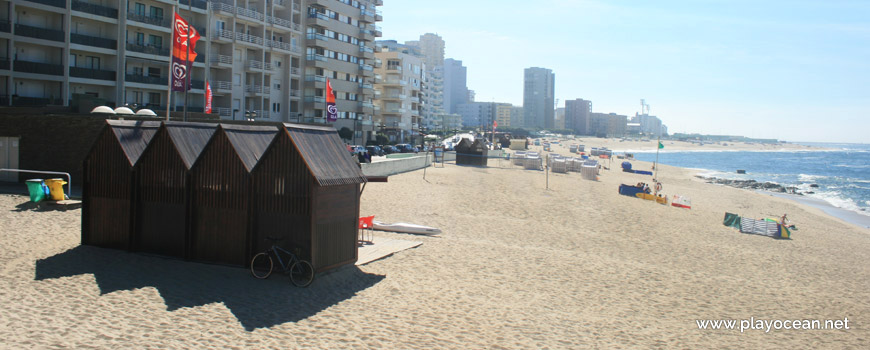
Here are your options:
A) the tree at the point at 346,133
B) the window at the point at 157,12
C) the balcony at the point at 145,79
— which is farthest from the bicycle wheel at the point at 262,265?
the tree at the point at 346,133

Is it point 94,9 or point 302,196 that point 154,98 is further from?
point 302,196

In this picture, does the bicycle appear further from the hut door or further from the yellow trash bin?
the hut door

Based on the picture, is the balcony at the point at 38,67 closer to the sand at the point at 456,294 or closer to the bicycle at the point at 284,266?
the sand at the point at 456,294

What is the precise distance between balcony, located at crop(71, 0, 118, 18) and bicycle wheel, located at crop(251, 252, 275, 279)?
34402 millimetres

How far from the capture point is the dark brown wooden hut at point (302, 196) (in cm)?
1087

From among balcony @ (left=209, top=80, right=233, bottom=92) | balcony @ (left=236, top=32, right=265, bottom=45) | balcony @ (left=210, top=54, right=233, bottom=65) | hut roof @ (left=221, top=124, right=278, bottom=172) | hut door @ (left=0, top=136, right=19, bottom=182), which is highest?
balcony @ (left=236, top=32, right=265, bottom=45)

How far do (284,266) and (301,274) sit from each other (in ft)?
1.40

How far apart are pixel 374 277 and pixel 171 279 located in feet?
12.9

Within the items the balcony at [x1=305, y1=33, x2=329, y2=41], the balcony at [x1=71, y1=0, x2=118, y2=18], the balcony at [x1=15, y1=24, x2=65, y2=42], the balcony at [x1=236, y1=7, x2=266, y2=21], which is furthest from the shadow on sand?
the balcony at [x1=305, y1=33, x2=329, y2=41]

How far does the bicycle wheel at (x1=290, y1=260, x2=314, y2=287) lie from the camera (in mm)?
10750

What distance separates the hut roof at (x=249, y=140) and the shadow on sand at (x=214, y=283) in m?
2.31

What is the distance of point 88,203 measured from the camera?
12.8 m

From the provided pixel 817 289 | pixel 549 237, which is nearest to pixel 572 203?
pixel 549 237

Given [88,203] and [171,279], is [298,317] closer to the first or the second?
[171,279]
